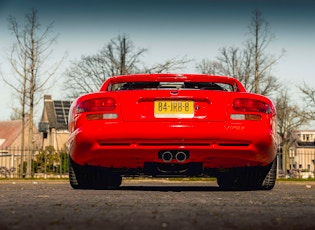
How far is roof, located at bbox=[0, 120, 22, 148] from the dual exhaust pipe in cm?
A: 6000

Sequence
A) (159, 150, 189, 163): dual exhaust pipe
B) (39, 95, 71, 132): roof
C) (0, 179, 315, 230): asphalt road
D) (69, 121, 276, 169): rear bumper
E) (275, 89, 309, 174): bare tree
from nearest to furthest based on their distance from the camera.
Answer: (0, 179, 315, 230): asphalt road
(69, 121, 276, 169): rear bumper
(159, 150, 189, 163): dual exhaust pipe
(275, 89, 309, 174): bare tree
(39, 95, 71, 132): roof

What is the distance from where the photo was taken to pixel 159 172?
23.8 feet

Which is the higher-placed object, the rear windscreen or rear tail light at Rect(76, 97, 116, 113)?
the rear windscreen

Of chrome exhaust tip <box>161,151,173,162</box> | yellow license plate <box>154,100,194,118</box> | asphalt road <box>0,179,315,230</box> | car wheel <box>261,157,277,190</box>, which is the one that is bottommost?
asphalt road <box>0,179,315,230</box>

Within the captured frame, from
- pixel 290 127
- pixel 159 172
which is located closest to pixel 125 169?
pixel 159 172

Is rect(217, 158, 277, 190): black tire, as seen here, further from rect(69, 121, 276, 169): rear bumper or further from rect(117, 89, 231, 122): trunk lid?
rect(117, 89, 231, 122): trunk lid

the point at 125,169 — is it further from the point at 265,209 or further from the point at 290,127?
the point at 290,127

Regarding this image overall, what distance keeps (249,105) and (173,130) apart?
3.09 ft

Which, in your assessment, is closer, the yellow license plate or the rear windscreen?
the yellow license plate

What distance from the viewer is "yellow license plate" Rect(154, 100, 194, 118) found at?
6.83 m

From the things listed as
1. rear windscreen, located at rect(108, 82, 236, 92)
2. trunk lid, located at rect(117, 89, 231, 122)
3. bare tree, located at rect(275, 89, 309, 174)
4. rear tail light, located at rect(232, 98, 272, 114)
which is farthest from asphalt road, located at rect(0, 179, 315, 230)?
bare tree, located at rect(275, 89, 309, 174)

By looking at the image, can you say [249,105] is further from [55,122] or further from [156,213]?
[55,122]

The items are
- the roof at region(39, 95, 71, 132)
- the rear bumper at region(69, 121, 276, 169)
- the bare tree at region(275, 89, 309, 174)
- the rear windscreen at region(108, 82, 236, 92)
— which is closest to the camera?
the rear bumper at region(69, 121, 276, 169)

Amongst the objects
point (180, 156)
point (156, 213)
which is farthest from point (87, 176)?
point (156, 213)
